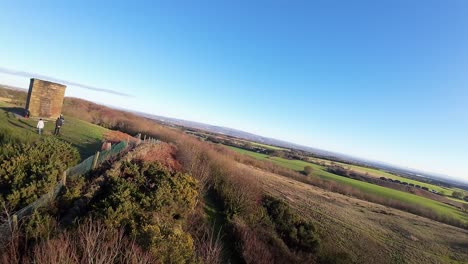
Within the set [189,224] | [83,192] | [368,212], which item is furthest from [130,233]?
[368,212]

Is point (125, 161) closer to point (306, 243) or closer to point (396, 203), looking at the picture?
point (306, 243)

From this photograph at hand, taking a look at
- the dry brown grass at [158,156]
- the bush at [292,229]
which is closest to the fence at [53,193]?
the dry brown grass at [158,156]

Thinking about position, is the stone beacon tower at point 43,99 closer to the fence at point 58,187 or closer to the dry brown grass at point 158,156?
the dry brown grass at point 158,156

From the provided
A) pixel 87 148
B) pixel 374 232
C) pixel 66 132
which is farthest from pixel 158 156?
pixel 374 232

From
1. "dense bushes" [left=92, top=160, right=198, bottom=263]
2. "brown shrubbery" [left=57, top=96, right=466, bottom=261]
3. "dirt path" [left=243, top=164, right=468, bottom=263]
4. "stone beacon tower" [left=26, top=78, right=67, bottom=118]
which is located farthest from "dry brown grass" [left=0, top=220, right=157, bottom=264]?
"stone beacon tower" [left=26, top=78, right=67, bottom=118]

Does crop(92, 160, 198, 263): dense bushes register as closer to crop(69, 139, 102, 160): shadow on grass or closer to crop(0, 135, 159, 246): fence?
crop(0, 135, 159, 246): fence

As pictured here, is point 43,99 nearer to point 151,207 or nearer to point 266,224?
point 151,207
